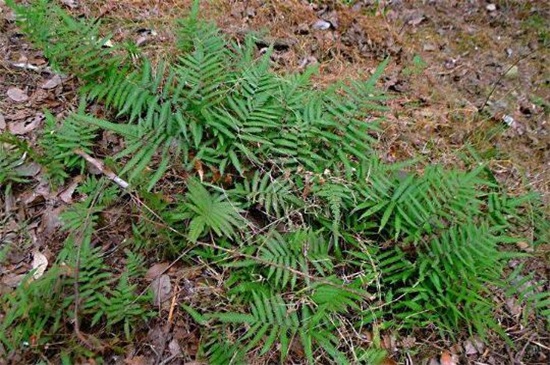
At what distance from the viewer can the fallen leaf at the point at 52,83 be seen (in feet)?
10.3

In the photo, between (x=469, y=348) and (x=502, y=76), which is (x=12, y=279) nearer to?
(x=469, y=348)

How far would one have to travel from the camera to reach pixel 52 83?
3148mm

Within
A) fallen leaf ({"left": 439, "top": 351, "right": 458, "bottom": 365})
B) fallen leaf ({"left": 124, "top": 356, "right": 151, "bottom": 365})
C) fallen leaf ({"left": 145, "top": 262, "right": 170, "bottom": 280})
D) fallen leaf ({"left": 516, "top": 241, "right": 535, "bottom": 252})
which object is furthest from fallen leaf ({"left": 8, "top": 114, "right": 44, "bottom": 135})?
fallen leaf ({"left": 516, "top": 241, "right": 535, "bottom": 252})

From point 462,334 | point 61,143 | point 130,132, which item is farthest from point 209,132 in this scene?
point 462,334

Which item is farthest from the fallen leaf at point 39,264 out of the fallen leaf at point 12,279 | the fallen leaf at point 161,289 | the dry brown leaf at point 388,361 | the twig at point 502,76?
the twig at point 502,76

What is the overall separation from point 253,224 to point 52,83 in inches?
68.0

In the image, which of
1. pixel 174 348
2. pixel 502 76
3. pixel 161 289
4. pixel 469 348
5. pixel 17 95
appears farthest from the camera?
pixel 502 76

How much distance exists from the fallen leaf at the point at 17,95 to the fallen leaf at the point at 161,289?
1594mm

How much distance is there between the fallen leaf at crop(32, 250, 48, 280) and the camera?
245 centimetres

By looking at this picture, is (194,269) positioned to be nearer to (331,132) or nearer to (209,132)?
(209,132)

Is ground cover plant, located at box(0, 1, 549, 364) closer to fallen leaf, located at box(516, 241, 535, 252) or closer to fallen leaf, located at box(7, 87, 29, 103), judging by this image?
fallen leaf, located at box(516, 241, 535, 252)

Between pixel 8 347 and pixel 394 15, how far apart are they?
13.1 ft

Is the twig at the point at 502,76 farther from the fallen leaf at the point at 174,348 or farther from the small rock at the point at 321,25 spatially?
the fallen leaf at the point at 174,348

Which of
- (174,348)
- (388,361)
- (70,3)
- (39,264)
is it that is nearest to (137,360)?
(174,348)
